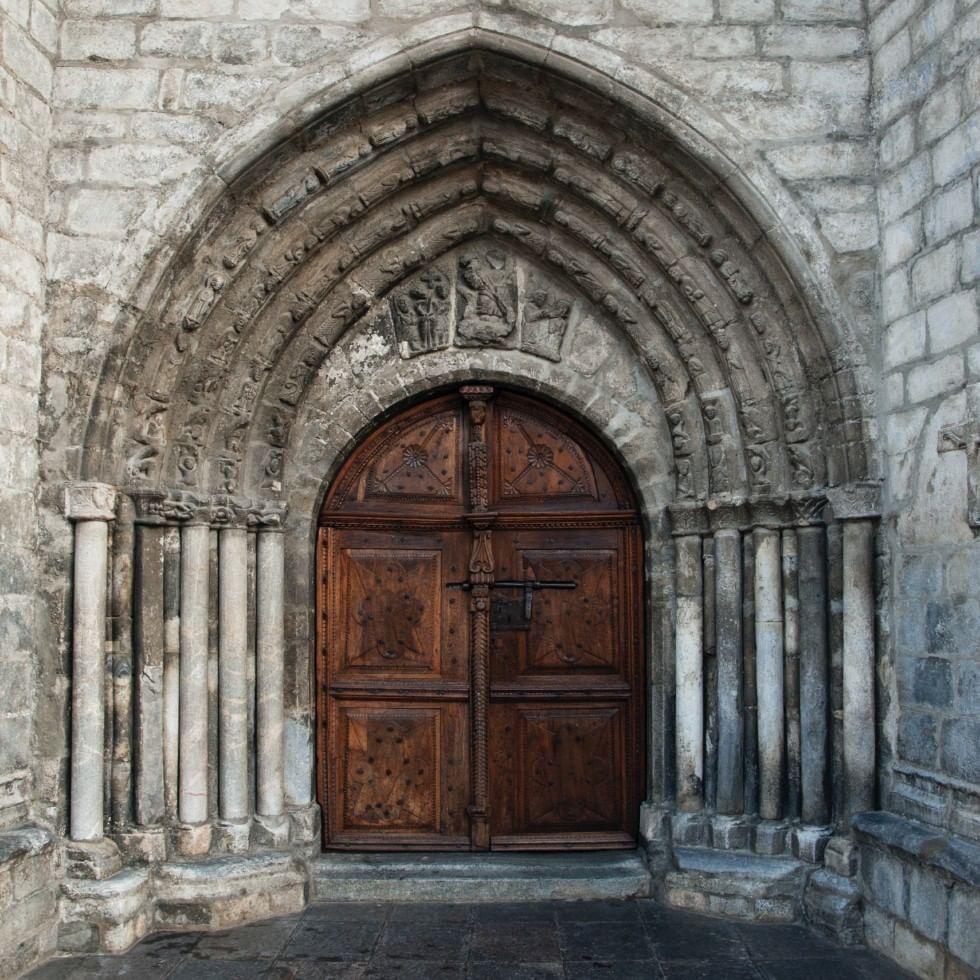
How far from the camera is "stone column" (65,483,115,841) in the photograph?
4367 mm

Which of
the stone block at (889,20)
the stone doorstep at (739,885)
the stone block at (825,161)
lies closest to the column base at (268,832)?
the stone doorstep at (739,885)

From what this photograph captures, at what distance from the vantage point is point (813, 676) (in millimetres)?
4594

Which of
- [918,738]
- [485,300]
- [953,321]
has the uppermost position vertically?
[485,300]

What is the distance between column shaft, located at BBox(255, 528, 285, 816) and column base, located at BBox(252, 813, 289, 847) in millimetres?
31

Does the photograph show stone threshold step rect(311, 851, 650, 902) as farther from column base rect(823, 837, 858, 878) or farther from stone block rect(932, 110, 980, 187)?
stone block rect(932, 110, 980, 187)

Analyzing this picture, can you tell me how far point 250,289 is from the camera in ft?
15.8

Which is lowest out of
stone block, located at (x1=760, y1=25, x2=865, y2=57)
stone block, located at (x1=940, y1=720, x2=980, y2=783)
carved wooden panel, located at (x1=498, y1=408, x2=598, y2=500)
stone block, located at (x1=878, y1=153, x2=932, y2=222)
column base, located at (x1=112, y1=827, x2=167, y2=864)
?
column base, located at (x1=112, y1=827, x2=167, y2=864)

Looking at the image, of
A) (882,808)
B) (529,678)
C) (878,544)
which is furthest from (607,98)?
(882,808)

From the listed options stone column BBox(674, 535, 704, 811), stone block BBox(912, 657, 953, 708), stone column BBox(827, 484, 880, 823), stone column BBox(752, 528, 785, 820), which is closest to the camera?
stone block BBox(912, 657, 953, 708)

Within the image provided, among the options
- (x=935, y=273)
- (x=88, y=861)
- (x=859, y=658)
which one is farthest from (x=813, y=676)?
(x=88, y=861)

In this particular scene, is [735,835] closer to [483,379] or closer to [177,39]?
[483,379]

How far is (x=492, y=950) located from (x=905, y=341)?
295cm

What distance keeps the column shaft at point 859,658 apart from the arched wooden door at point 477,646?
41.2 inches

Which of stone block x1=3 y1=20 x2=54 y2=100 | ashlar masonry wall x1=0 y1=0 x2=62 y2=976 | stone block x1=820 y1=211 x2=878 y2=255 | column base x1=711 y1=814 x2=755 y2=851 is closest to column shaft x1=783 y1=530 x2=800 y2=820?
column base x1=711 y1=814 x2=755 y2=851
